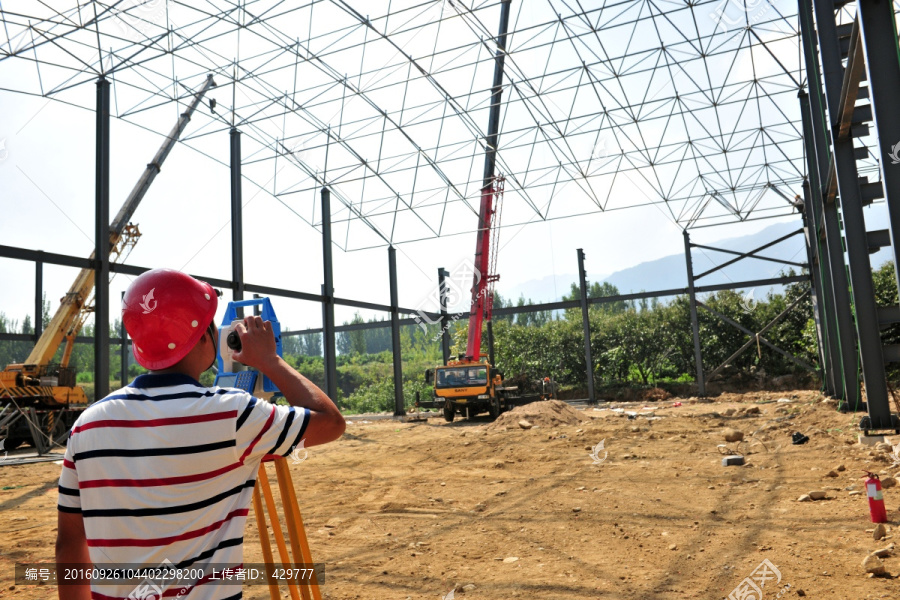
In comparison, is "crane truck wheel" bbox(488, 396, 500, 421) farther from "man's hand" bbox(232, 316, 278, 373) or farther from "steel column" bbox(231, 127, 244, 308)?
"man's hand" bbox(232, 316, 278, 373)

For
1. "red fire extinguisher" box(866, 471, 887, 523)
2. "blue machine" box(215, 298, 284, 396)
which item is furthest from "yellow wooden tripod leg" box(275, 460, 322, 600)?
"red fire extinguisher" box(866, 471, 887, 523)

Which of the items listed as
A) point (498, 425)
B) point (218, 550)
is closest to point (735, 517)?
point (218, 550)

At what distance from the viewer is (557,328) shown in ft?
125

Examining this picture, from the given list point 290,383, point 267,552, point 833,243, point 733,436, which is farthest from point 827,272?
point 290,383

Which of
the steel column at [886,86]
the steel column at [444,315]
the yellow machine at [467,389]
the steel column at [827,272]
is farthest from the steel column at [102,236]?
the steel column at [444,315]

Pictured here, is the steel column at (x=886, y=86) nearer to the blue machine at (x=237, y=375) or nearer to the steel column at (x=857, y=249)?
the steel column at (x=857, y=249)

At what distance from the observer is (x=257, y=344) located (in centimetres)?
199

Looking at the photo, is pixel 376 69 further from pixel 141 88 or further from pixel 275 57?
pixel 141 88

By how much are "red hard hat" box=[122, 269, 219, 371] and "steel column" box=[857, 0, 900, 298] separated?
6.71 meters

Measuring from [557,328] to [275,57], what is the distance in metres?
24.2

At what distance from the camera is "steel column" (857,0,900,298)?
19.9ft

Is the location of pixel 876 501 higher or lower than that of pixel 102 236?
lower

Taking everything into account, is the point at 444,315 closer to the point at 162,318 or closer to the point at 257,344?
the point at 257,344

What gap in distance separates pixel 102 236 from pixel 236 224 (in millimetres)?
4761
